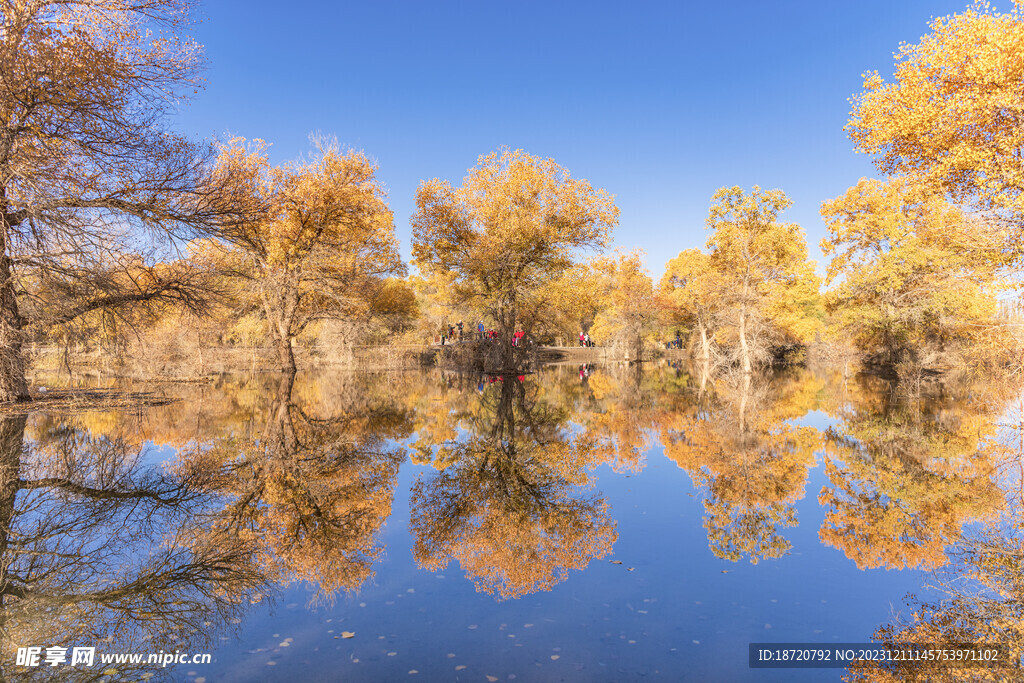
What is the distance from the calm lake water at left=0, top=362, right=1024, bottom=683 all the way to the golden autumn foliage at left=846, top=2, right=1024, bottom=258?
8.88 metres

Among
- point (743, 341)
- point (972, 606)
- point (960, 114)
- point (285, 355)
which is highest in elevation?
point (960, 114)

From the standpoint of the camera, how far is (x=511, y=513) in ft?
18.8

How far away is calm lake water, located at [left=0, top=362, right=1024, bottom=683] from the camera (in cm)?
338

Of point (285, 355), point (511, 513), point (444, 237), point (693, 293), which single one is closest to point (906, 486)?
point (511, 513)

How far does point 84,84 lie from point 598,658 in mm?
13574

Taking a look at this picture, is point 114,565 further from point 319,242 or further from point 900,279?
point 900,279

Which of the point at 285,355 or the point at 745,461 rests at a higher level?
the point at 285,355

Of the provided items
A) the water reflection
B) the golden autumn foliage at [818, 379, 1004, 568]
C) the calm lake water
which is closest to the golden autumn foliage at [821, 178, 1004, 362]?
the golden autumn foliage at [818, 379, 1004, 568]

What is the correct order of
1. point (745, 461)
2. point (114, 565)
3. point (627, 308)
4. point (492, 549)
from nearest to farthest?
point (114, 565), point (492, 549), point (745, 461), point (627, 308)

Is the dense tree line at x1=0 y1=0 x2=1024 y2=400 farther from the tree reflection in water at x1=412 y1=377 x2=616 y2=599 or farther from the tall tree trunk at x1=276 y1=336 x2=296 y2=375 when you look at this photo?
the tree reflection in water at x1=412 y1=377 x2=616 y2=599

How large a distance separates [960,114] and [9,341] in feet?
78.8

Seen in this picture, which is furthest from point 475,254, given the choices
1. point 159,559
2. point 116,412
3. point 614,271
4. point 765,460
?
point 614,271

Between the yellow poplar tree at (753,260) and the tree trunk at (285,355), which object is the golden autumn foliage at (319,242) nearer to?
the tree trunk at (285,355)

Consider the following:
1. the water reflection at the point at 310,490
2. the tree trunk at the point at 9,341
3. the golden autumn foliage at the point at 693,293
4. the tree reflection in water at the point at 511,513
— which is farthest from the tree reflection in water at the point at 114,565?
the golden autumn foliage at the point at 693,293
